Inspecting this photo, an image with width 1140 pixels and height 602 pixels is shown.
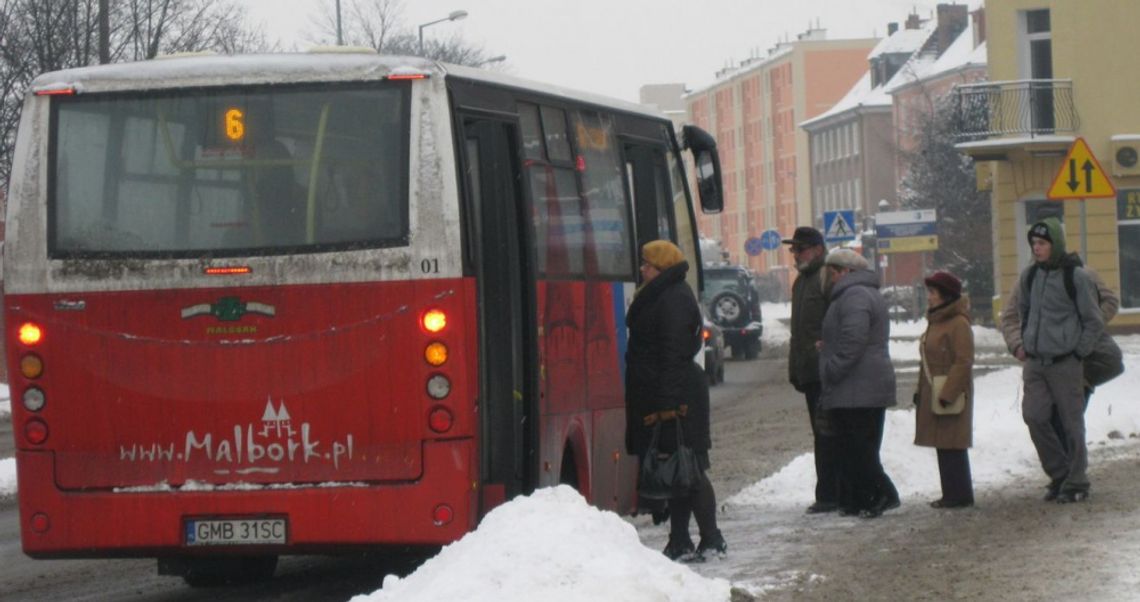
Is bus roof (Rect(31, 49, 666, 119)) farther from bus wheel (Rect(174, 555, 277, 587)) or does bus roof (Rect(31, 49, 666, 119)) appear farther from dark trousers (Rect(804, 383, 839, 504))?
dark trousers (Rect(804, 383, 839, 504))

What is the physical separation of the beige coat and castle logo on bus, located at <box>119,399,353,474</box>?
5.62 m

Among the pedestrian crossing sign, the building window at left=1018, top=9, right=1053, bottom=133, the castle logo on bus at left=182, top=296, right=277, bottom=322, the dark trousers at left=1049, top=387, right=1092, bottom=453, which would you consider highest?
the building window at left=1018, top=9, right=1053, bottom=133

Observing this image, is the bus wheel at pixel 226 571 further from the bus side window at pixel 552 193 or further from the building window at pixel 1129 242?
the building window at pixel 1129 242

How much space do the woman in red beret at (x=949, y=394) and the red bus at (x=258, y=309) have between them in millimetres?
4568

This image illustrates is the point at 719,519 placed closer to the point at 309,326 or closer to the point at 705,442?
the point at 705,442

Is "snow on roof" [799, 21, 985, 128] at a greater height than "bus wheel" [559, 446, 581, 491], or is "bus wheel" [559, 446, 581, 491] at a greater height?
"snow on roof" [799, 21, 985, 128]

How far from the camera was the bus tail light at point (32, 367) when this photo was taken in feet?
34.4

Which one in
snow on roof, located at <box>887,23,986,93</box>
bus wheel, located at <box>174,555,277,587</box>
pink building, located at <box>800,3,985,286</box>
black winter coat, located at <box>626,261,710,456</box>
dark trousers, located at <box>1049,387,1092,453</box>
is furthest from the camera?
pink building, located at <box>800,3,985,286</box>

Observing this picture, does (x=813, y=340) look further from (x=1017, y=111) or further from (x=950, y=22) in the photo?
(x=950, y=22)

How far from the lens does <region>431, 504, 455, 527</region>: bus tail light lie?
10117 mm

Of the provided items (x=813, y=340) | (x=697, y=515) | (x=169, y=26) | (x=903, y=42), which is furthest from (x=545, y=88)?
(x=903, y=42)

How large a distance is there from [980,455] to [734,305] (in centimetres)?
2706

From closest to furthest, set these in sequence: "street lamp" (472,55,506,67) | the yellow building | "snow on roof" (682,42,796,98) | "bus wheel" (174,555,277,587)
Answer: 1. "bus wheel" (174,555,277,587)
2. the yellow building
3. "street lamp" (472,55,506,67)
4. "snow on roof" (682,42,796,98)

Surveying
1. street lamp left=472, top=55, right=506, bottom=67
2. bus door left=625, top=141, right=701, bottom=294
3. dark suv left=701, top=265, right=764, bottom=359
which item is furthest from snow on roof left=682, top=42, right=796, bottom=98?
bus door left=625, top=141, right=701, bottom=294
